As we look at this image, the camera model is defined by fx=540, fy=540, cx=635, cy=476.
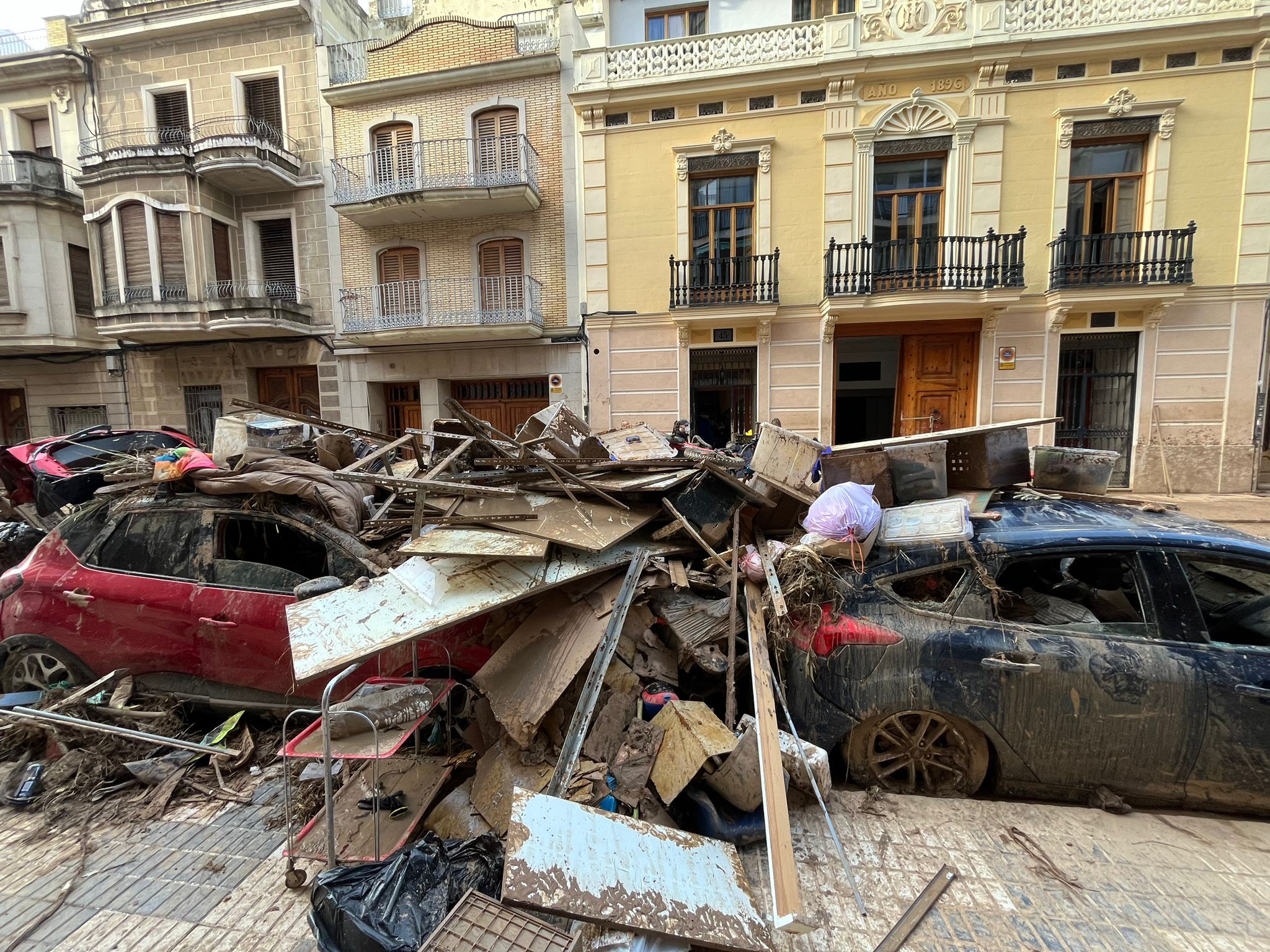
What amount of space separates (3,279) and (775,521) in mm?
21102

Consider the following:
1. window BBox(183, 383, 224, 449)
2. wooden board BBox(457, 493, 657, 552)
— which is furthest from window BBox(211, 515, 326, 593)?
window BBox(183, 383, 224, 449)

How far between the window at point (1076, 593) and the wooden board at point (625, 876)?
6.67 ft

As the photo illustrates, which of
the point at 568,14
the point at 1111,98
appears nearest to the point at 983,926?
the point at 1111,98

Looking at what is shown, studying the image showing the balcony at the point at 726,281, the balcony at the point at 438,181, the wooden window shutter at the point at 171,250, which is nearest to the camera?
the balcony at the point at 726,281

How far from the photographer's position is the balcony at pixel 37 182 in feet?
46.0

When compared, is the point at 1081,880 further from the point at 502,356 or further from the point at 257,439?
the point at 502,356

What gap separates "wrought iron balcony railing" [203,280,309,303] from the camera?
45.5 feet

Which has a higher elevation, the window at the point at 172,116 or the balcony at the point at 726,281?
the window at the point at 172,116

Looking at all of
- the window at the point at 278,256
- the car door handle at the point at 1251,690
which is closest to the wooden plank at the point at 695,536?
the car door handle at the point at 1251,690

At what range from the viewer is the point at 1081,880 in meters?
2.43

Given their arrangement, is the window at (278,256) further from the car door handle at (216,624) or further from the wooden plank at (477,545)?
the wooden plank at (477,545)

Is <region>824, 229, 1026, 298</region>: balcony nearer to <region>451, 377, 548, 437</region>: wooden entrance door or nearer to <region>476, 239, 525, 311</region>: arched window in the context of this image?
<region>476, 239, 525, 311</region>: arched window

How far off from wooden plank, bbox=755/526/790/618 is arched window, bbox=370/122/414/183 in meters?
13.8

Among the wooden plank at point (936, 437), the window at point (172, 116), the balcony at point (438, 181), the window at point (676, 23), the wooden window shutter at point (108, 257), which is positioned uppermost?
the window at point (676, 23)
